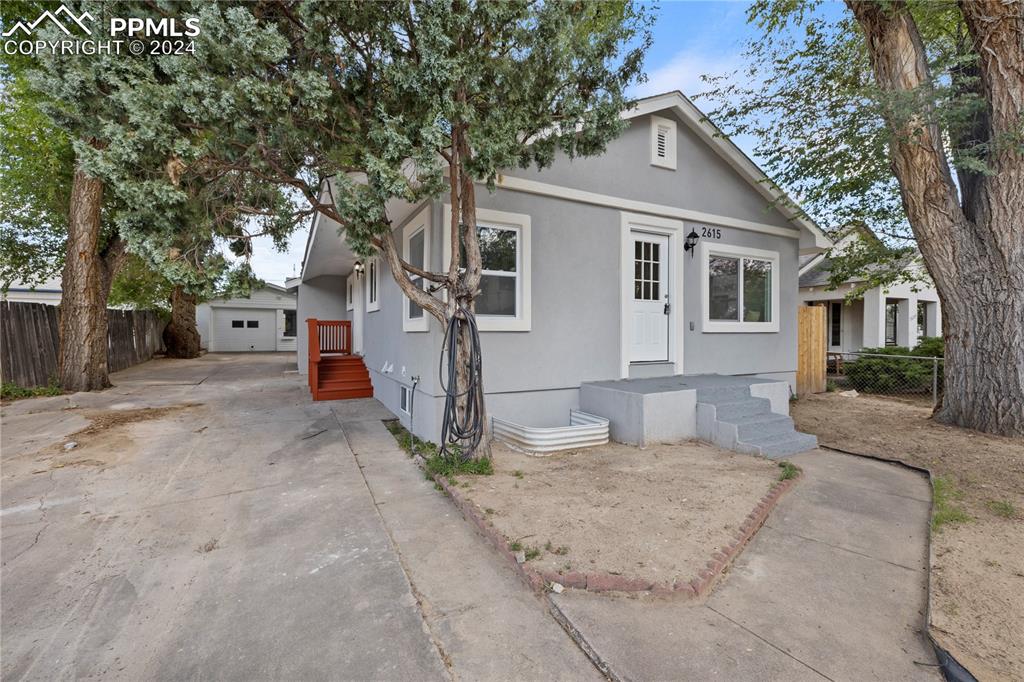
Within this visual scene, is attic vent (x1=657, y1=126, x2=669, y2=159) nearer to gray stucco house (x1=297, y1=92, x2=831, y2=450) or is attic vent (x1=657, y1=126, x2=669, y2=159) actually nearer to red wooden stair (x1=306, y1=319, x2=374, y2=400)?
gray stucco house (x1=297, y1=92, x2=831, y2=450)

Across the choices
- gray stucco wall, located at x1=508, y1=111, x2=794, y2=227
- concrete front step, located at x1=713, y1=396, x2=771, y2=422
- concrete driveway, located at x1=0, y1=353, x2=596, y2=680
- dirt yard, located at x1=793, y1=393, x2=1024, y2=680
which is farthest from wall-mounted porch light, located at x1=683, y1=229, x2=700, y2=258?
concrete driveway, located at x1=0, y1=353, x2=596, y2=680

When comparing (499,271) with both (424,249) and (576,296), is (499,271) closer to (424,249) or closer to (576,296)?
(424,249)

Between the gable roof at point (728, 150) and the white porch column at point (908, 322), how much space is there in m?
8.52

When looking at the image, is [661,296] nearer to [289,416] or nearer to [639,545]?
[639,545]

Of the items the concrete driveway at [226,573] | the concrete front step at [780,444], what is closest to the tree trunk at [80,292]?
the concrete driveway at [226,573]

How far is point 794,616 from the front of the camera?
228 centimetres

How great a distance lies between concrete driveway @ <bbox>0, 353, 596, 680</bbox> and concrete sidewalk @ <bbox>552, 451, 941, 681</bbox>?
278 millimetres

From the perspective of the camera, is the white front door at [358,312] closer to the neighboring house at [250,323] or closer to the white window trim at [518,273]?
the white window trim at [518,273]

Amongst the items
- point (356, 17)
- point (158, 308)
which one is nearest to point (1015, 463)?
point (356, 17)

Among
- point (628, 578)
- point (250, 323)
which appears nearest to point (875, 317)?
point (628, 578)

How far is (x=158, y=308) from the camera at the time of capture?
19.0 meters

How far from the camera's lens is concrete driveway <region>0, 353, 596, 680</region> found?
6.60 ft

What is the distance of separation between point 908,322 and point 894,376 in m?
6.95

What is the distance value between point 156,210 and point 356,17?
2.19 meters
